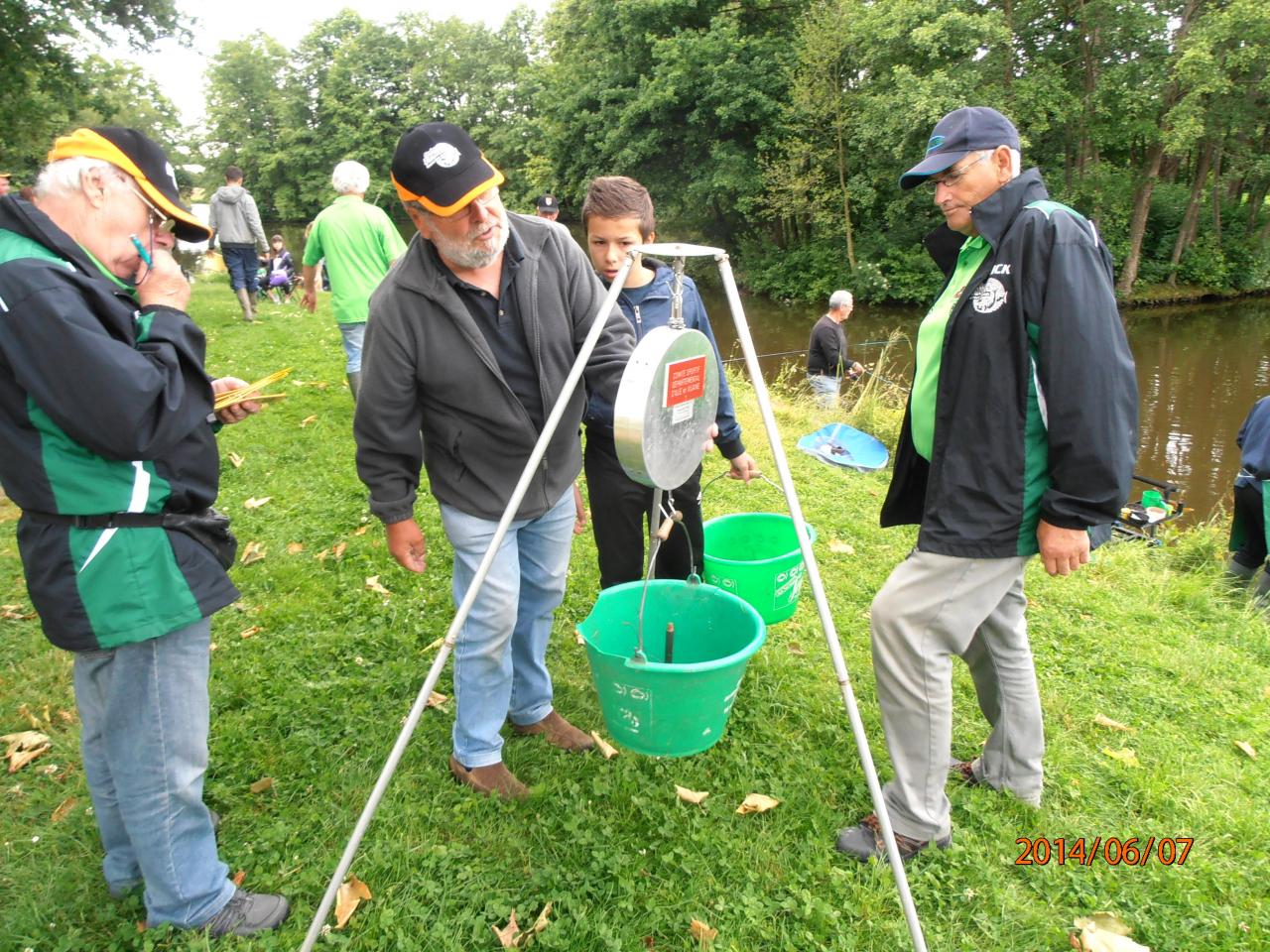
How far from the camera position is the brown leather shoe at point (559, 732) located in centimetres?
299

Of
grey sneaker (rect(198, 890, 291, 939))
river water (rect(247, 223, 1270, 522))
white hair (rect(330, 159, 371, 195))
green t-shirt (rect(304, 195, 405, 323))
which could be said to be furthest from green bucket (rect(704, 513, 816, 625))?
river water (rect(247, 223, 1270, 522))

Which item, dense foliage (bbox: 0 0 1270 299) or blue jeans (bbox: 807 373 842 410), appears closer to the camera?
blue jeans (bbox: 807 373 842 410)

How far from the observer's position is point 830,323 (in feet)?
36.7

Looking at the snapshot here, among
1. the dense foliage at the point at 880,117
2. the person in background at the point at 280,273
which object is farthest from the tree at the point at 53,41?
the person in background at the point at 280,273

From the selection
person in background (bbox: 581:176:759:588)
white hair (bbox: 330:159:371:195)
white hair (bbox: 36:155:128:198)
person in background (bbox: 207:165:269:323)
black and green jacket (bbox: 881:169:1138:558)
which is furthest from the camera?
person in background (bbox: 207:165:269:323)

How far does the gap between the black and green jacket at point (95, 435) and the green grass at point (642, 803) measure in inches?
39.5

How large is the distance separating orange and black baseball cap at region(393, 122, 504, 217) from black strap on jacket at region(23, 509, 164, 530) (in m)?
1.12

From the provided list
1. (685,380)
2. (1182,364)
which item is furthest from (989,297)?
(1182,364)

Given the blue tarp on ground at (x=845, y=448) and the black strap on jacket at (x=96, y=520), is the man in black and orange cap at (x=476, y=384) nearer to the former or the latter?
the black strap on jacket at (x=96, y=520)

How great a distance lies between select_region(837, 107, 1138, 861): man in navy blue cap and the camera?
2100mm

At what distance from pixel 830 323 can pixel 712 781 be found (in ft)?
30.6

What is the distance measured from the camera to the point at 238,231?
1033 cm

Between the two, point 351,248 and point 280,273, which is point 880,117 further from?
point 351,248

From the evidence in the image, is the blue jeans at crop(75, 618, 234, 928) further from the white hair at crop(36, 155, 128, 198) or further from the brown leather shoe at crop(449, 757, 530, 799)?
the white hair at crop(36, 155, 128, 198)
